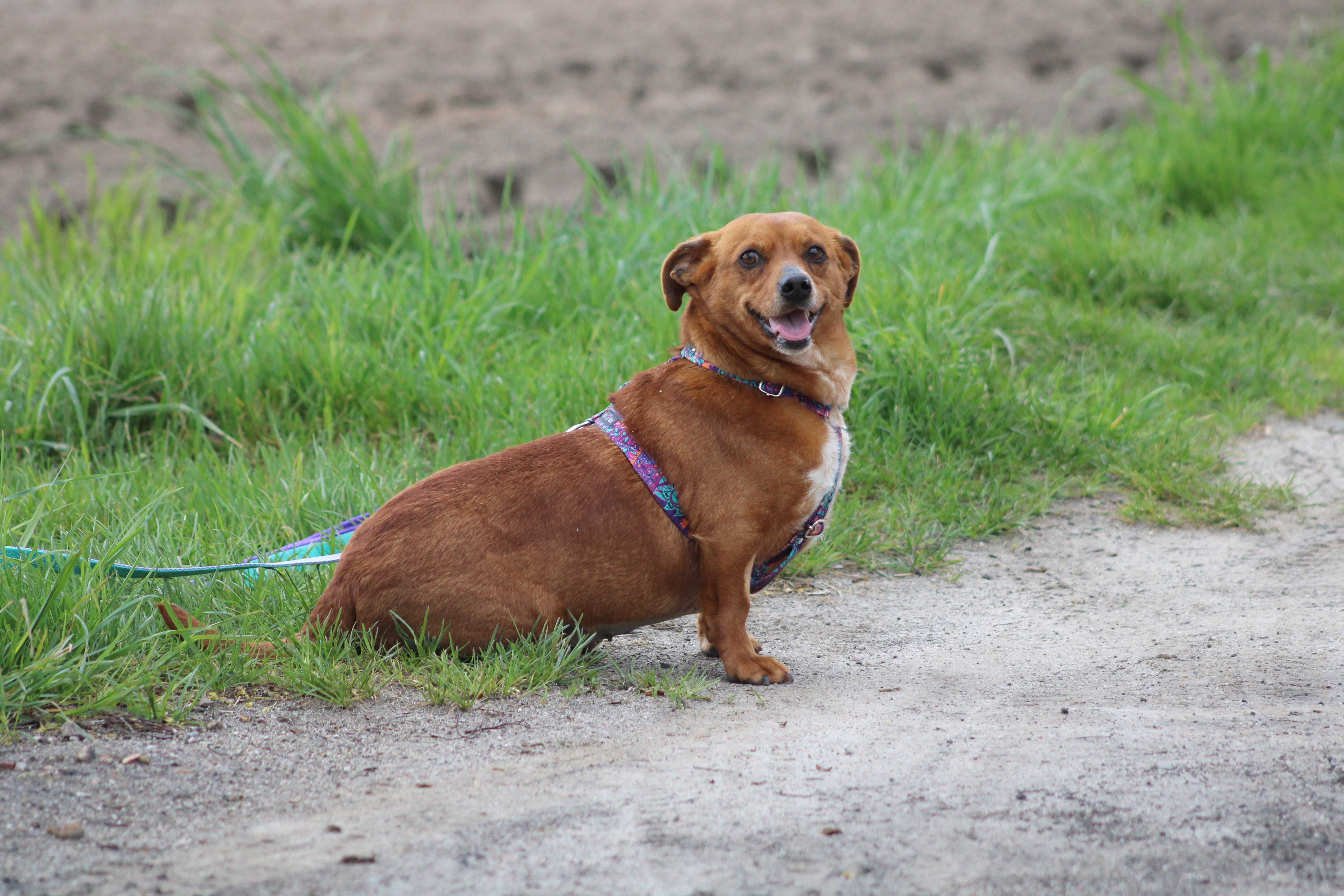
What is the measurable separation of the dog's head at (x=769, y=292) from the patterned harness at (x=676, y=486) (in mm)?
60

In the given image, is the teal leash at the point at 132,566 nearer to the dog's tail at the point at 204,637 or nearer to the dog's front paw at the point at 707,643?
the dog's tail at the point at 204,637

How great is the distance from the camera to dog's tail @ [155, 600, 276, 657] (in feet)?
9.73

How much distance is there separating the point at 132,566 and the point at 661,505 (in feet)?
4.78

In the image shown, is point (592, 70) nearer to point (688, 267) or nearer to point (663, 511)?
point (688, 267)

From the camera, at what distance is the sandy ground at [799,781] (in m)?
2.03

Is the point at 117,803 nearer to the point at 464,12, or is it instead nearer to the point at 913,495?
the point at 913,495

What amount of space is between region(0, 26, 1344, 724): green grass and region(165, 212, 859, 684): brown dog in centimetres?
17

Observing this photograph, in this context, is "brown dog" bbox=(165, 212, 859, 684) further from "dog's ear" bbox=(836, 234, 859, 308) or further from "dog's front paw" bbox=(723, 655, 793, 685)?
"dog's ear" bbox=(836, 234, 859, 308)

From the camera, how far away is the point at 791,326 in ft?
10.1

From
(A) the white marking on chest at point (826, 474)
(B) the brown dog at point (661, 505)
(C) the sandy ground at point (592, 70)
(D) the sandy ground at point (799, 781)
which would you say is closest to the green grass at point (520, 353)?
(B) the brown dog at point (661, 505)

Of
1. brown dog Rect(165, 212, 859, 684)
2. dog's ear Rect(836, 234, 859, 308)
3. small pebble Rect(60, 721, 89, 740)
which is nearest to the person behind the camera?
small pebble Rect(60, 721, 89, 740)

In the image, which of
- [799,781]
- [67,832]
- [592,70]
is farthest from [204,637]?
[592,70]

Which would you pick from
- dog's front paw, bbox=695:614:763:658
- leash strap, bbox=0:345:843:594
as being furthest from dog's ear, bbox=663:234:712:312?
dog's front paw, bbox=695:614:763:658

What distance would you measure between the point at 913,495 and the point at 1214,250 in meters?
2.93
